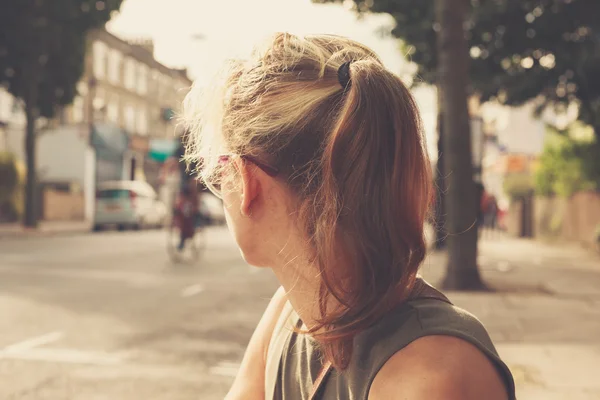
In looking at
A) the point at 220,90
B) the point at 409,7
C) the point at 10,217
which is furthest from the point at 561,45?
the point at 10,217

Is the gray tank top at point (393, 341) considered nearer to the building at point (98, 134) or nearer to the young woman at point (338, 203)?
the young woman at point (338, 203)

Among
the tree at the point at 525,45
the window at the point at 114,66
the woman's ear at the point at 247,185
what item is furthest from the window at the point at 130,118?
the woman's ear at the point at 247,185

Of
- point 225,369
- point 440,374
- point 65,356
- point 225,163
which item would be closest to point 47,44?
point 65,356

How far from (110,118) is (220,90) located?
53092 millimetres

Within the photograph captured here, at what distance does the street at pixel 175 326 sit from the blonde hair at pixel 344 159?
13.1 inches

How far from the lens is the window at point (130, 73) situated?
56781 mm

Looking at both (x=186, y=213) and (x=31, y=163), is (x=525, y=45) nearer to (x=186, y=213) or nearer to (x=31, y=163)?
(x=186, y=213)

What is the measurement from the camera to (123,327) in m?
7.30

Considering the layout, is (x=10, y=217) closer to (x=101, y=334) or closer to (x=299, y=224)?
(x=101, y=334)

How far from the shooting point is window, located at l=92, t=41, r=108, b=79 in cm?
5091

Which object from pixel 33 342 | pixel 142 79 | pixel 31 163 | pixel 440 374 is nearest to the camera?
pixel 440 374

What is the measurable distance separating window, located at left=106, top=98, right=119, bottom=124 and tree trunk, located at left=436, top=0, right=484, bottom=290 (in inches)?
1736

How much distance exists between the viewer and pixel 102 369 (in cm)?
562

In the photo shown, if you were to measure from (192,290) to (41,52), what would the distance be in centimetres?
1947
